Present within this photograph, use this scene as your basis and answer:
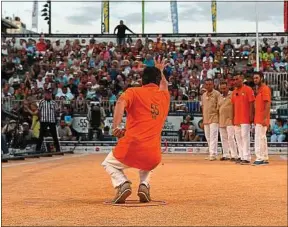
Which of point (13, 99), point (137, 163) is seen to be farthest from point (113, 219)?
point (13, 99)

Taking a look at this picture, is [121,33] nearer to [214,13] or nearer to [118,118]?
[214,13]

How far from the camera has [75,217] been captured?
246 inches

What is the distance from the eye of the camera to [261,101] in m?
14.6

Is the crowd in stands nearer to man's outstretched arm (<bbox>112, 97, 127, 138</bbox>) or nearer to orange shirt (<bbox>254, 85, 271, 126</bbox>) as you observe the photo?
orange shirt (<bbox>254, 85, 271, 126</bbox>)

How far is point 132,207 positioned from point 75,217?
3.36 ft

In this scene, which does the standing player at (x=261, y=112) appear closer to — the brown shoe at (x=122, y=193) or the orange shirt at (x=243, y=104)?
the orange shirt at (x=243, y=104)

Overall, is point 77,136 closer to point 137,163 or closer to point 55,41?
point 55,41

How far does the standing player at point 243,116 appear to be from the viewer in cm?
1539

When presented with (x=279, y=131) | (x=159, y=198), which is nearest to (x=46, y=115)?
(x=279, y=131)

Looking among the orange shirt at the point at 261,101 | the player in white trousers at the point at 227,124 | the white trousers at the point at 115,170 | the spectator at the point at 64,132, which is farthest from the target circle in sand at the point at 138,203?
the spectator at the point at 64,132

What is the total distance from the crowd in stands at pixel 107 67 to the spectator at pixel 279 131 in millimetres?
2581

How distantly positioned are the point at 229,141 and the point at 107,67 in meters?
13.2

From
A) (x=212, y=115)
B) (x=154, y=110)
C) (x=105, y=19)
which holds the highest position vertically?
(x=105, y=19)

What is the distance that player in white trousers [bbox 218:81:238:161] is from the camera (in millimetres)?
16906
